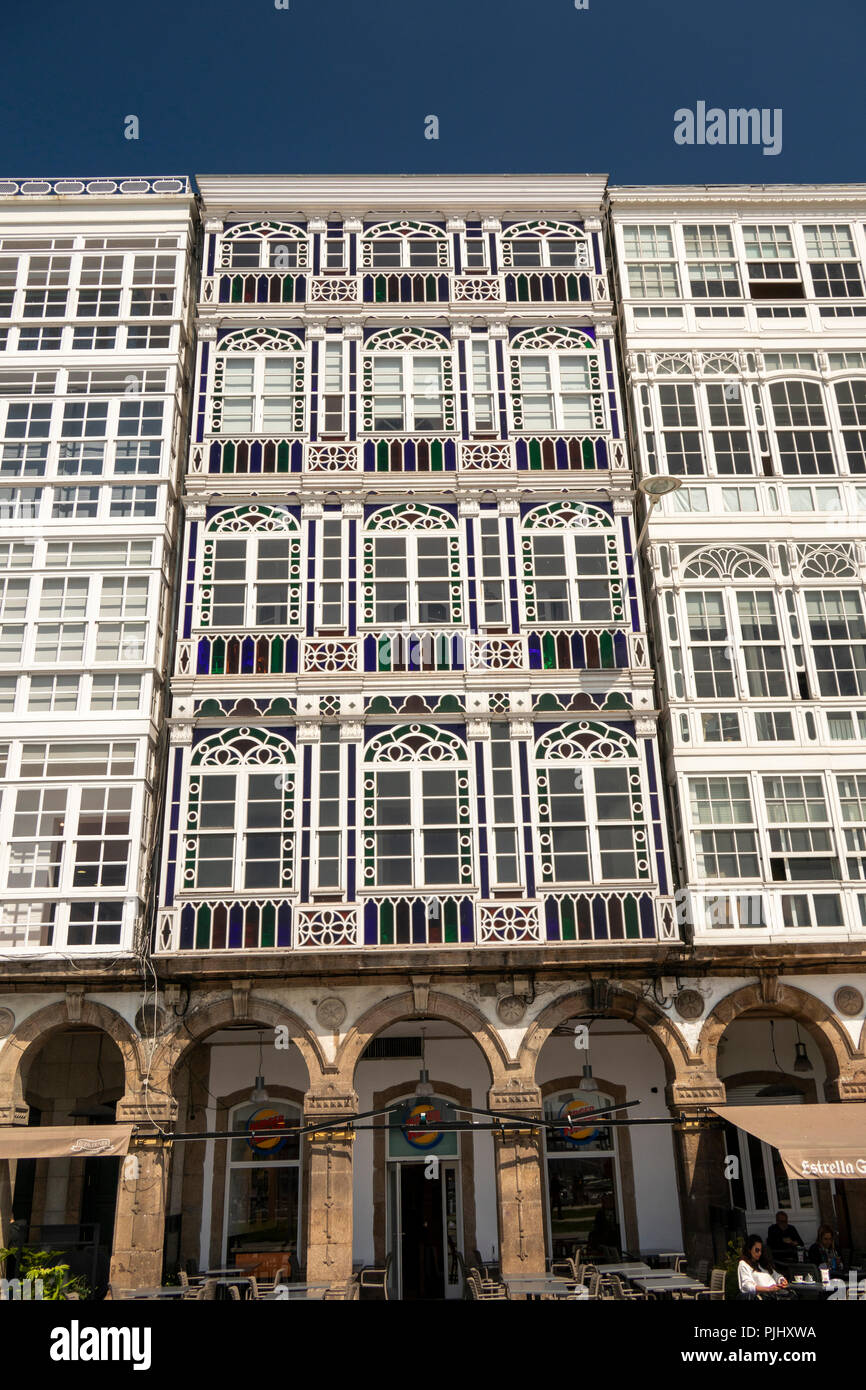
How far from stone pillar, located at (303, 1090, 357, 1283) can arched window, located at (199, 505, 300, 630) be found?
8783 millimetres

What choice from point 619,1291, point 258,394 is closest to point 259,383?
point 258,394

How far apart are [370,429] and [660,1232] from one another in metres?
16.6

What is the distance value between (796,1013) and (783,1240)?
3.71 meters

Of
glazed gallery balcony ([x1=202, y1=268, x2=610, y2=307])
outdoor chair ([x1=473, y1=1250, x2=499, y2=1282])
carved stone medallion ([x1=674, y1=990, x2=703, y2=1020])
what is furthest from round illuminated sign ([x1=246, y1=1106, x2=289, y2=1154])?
glazed gallery balcony ([x1=202, y1=268, x2=610, y2=307])

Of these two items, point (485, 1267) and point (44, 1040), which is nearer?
point (485, 1267)

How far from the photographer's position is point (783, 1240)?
18875 mm

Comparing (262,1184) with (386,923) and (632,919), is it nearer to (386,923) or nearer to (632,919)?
(386,923)

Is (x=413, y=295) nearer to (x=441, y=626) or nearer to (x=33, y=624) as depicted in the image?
(x=441, y=626)

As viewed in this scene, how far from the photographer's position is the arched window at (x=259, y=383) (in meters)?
23.9

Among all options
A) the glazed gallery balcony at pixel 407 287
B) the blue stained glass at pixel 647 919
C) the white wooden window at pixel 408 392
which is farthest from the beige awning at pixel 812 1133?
the glazed gallery balcony at pixel 407 287

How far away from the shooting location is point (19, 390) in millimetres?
23641
